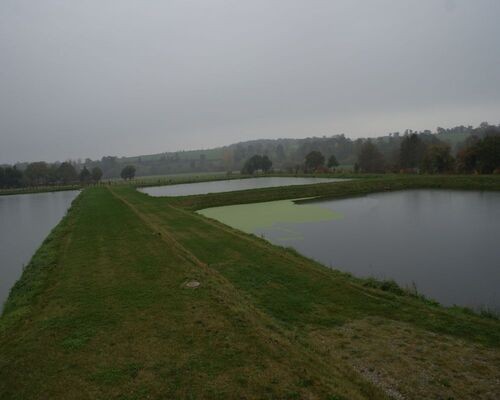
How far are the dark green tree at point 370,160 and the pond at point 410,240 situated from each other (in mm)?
41239

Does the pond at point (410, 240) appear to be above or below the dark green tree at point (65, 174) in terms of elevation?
below

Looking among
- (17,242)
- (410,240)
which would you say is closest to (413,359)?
(410,240)

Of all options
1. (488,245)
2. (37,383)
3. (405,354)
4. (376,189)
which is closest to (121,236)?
(37,383)

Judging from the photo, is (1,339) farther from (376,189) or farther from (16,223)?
(376,189)

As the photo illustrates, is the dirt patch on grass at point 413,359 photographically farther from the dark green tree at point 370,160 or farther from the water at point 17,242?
the dark green tree at point 370,160

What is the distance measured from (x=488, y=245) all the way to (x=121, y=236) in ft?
43.3

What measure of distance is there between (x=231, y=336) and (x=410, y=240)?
31.3 feet

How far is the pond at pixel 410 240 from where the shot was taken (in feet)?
28.9

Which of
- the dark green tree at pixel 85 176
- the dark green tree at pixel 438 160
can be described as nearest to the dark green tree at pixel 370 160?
the dark green tree at pixel 438 160

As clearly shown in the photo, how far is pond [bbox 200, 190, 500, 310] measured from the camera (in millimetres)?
8812

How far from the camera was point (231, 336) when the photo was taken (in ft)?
18.8

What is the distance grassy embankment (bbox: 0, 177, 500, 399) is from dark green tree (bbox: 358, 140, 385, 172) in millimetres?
57286

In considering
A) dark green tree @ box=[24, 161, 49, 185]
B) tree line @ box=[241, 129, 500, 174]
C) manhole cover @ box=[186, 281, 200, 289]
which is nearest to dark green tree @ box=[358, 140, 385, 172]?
tree line @ box=[241, 129, 500, 174]

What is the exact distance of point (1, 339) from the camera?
624 centimetres
